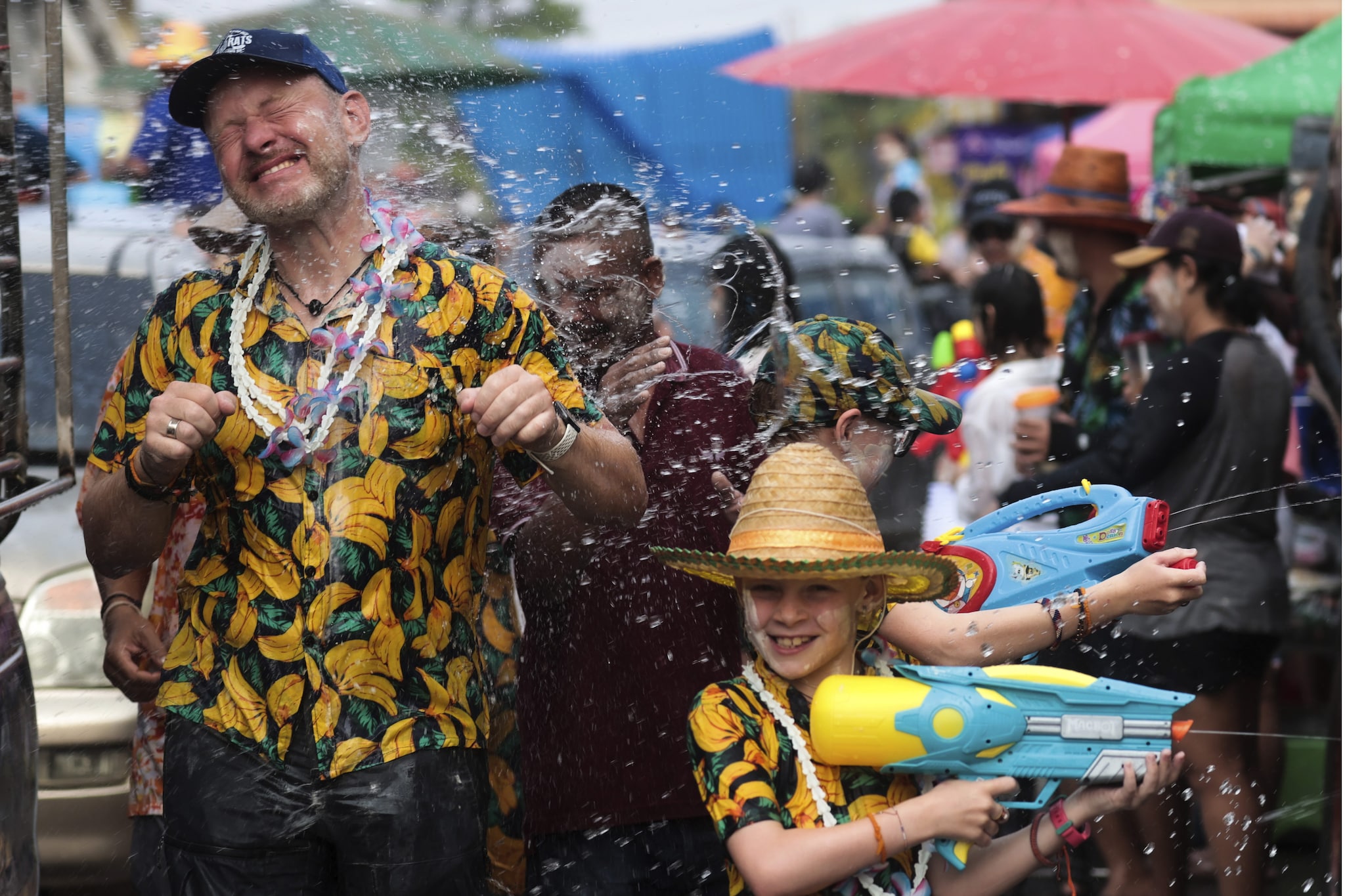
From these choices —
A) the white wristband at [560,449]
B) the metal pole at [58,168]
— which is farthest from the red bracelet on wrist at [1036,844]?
the metal pole at [58,168]

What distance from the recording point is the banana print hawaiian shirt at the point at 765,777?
2.36 metres

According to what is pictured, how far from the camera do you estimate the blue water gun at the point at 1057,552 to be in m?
2.76

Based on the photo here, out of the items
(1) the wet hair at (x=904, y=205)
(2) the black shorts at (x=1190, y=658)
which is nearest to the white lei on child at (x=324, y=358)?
(2) the black shorts at (x=1190, y=658)

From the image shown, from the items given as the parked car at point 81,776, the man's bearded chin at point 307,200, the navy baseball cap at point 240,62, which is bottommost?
the parked car at point 81,776

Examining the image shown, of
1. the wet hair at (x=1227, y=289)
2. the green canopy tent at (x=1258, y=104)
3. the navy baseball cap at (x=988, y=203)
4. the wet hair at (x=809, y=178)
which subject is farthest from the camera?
the wet hair at (x=809, y=178)

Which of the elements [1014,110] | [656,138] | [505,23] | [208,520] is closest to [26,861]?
[208,520]

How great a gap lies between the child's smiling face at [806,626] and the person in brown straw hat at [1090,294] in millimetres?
2319

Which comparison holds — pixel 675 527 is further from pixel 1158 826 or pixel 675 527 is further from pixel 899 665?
pixel 1158 826

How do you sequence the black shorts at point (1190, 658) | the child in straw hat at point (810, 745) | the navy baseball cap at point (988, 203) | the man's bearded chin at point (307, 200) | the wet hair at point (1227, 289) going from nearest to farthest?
the child in straw hat at point (810, 745)
the man's bearded chin at point (307, 200)
the black shorts at point (1190, 658)
the wet hair at point (1227, 289)
the navy baseball cap at point (988, 203)

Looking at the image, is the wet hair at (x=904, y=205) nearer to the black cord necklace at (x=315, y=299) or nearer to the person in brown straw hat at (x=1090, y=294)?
the person in brown straw hat at (x=1090, y=294)

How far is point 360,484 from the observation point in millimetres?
2516

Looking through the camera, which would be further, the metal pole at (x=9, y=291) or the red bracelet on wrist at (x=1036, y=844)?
the metal pole at (x=9, y=291)

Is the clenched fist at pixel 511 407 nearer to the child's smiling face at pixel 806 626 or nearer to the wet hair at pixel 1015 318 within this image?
the child's smiling face at pixel 806 626

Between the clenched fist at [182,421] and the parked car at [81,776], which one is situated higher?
the clenched fist at [182,421]
